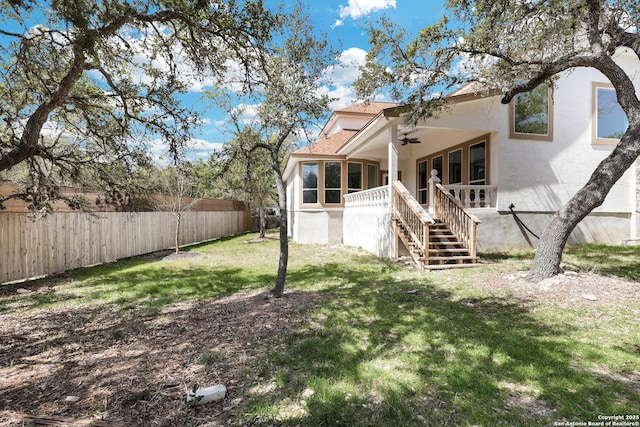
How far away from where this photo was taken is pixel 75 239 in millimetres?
8898

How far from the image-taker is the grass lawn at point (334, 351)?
8.48ft

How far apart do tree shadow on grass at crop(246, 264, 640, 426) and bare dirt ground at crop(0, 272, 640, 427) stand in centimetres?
49

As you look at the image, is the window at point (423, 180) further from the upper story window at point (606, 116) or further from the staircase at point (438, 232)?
the upper story window at point (606, 116)

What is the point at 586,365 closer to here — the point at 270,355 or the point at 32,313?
the point at 270,355

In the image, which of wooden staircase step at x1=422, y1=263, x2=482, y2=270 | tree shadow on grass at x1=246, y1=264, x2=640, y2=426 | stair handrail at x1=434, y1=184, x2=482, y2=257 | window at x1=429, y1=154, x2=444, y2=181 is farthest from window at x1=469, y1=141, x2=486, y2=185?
tree shadow on grass at x1=246, y1=264, x2=640, y2=426

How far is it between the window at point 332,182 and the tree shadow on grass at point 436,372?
9628 mm

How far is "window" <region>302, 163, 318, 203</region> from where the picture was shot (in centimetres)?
1442

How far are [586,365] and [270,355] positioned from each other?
3.31 m

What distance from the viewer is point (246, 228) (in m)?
25.4

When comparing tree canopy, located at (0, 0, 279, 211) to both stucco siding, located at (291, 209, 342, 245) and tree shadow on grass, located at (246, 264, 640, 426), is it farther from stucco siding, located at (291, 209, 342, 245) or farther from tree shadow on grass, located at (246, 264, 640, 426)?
stucco siding, located at (291, 209, 342, 245)

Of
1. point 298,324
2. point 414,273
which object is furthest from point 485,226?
point 298,324

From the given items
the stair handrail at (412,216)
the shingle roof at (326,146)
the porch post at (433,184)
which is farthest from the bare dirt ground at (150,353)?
the shingle roof at (326,146)

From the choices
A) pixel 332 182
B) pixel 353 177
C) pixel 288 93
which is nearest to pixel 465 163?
pixel 353 177

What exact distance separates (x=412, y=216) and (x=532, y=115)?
5.72 metres
